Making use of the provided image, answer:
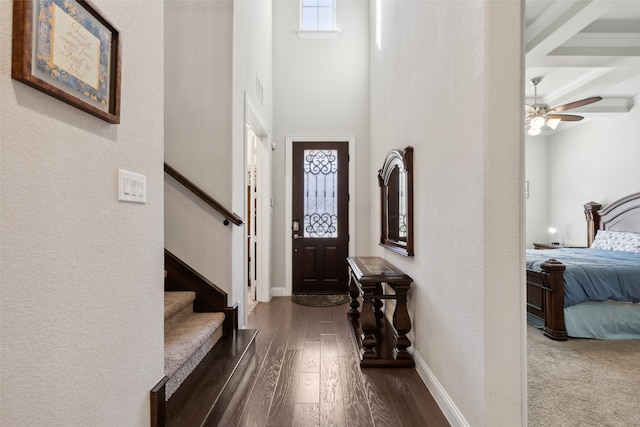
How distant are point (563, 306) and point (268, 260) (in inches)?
134

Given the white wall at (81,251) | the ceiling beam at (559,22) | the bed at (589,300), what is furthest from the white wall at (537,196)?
the white wall at (81,251)

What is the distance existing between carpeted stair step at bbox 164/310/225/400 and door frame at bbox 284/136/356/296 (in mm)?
2143

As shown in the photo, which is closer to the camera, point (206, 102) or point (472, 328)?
point (472, 328)

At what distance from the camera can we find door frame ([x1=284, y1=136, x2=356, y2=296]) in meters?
4.73

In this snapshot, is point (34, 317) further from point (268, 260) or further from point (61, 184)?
point (268, 260)

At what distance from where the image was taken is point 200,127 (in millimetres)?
2725

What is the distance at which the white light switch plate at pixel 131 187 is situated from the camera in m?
→ 1.21

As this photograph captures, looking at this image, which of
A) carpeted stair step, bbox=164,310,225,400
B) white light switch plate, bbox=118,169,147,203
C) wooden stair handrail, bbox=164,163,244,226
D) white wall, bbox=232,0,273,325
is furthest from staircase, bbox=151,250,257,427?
white light switch plate, bbox=118,169,147,203

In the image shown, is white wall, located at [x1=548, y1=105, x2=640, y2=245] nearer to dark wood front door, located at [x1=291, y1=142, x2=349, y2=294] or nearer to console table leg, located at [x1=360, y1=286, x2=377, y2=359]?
dark wood front door, located at [x1=291, y1=142, x2=349, y2=294]

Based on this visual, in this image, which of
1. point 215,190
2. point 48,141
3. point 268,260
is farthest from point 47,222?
point 268,260

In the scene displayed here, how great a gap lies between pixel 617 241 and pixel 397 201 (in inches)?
149

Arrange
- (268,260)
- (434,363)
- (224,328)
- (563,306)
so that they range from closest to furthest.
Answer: (434,363) → (224,328) → (563,306) → (268,260)

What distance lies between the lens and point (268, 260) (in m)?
4.45

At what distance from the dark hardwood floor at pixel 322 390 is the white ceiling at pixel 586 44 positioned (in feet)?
10.7
